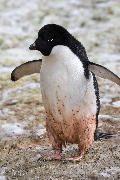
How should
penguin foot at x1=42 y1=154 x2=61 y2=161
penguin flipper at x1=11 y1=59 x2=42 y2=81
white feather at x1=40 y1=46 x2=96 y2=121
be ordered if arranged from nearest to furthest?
1. white feather at x1=40 y1=46 x2=96 y2=121
2. penguin foot at x1=42 y1=154 x2=61 y2=161
3. penguin flipper at x1=11 y1=59 x2=42 y2=81

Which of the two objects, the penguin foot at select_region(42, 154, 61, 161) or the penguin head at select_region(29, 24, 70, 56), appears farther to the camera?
the penguin foot at select_region(42, 154, 61, 161)

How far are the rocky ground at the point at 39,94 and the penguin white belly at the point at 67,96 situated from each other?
0.25 meters

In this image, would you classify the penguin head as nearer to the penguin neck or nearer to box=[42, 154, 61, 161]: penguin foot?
the penguin neck

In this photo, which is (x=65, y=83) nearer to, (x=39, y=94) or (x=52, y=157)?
(x=52, y=157)

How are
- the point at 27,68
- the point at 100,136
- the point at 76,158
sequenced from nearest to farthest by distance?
the point at 76,158 < the point at 27,68 < the point at 100,136

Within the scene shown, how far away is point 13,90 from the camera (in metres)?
5.61

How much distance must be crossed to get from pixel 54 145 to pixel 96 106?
441 mm

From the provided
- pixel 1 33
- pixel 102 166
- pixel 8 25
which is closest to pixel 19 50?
pixel 1 33

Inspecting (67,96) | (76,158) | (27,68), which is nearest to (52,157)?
(76,158)

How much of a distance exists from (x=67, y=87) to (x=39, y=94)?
92.4 inches

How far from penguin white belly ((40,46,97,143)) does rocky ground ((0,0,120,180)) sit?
25cm

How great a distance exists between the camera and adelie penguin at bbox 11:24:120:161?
3.06 m

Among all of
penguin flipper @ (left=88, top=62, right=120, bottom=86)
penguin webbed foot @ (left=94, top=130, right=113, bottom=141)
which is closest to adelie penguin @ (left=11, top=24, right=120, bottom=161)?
penguin flipper @ (left=88, top=62, right=120, bottom=86)

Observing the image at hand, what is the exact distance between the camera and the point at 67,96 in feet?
10.2
